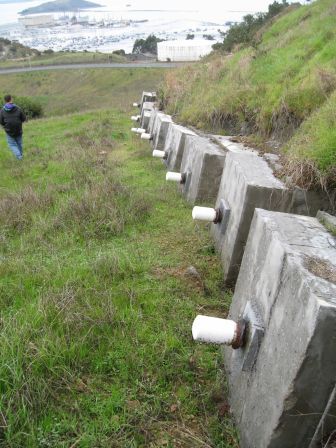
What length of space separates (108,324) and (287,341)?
5.20 ft

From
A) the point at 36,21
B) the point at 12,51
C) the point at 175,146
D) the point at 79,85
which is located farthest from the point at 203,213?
the point at 36,21

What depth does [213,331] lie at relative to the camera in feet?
8.14

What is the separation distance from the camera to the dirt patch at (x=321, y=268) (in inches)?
83.6

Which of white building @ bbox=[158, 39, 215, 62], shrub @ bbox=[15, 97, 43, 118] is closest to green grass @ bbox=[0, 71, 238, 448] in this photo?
shrub @ bbox=[15, 97, 43, 118]

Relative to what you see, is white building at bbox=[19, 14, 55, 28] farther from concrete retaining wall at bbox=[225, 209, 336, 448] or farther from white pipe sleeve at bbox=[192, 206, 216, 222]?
concrete retaining wall at bbox=[225, 209, 336, 448]

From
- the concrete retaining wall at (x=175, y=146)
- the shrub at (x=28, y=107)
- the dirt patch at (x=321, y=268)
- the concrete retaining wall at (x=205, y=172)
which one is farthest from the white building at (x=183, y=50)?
the dirt patch at (x=321, y=268)

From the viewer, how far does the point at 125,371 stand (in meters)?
2.88

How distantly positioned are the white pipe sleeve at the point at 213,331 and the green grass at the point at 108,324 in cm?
50

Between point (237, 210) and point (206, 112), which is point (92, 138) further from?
point (237, 210)

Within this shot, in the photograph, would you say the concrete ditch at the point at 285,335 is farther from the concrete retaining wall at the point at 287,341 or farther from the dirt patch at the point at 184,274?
the dirt patch at the point at 184,274

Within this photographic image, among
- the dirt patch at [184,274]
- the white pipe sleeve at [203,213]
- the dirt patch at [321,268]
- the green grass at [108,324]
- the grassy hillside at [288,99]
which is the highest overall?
the grassy hillside at [288,99]

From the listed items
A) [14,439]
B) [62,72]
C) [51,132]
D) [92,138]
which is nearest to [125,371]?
[14,439]

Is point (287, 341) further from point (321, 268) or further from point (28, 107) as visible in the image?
point (28, 107)

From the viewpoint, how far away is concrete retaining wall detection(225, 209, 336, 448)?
1.90 metres
